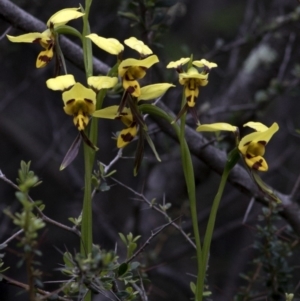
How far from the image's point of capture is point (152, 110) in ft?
4.24

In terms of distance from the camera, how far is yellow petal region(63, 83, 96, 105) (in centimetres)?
118

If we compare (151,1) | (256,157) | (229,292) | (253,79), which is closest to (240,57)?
(253,79)

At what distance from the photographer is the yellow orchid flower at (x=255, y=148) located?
127cm

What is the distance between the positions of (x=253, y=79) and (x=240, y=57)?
33.3 inches

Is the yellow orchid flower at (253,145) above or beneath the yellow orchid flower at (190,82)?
beneath

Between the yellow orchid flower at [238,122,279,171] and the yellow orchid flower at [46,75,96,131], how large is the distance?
0.31m

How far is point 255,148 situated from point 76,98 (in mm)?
364

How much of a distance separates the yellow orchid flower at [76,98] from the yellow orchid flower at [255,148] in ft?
1.00

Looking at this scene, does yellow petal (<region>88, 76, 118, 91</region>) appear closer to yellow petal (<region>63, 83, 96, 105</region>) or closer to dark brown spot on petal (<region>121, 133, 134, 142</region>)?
yellow petal (<region>63, 83, 96, 105</region>)

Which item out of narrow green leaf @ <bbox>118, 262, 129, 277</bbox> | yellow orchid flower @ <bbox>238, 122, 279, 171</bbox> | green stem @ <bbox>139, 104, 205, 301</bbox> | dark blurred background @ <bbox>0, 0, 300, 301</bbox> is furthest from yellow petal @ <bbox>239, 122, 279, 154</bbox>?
dark blurred background @ <bbox>0, 0, 300, 301</bbox>

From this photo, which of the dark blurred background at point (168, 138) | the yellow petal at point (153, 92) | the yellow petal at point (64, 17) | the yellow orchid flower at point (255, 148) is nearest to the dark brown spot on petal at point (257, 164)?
the yellow orchid flower at point (255, 148)

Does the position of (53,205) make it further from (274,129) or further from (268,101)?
(274,129)

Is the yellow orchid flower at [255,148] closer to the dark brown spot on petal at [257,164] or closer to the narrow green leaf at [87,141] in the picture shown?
the dark brown spot on petal at [257,164]

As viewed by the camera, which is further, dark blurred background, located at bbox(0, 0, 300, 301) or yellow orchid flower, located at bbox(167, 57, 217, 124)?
dark blurred background, located at bbox(0, 0, 300, 301)
